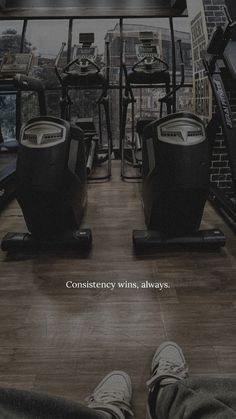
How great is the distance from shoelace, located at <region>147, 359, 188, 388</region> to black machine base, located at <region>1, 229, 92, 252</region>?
3.76ft

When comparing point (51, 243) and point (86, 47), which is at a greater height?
point (86, 47)

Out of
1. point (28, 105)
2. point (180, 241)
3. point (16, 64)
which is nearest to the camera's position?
point (180, 241)

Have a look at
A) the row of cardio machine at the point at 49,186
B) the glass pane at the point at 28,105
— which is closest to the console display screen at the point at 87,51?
the glass pane at the point at 28,105

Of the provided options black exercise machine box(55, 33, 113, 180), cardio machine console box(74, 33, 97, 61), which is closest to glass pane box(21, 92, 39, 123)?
black exercise machine box(55, 33, 113, 180)

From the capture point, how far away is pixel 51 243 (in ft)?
7.45

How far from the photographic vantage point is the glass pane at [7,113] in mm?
5645

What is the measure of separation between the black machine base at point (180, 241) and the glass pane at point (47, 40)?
430 cm

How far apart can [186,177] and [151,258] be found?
1.77 feet

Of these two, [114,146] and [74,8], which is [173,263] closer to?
Answer: [114,146]

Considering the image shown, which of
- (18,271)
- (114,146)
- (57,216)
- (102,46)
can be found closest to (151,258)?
(57,216)

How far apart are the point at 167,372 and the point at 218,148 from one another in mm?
2924

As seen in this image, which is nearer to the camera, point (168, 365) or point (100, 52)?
point (168, 365)

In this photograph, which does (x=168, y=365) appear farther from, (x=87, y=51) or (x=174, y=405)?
(x=87, y=51)

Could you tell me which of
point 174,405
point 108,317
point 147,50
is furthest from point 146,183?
point 147,50
